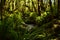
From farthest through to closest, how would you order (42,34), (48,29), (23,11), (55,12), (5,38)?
1. (23,11)
2. (55,12)
3. (48,29)
4. (42,34)
5. (5,38)

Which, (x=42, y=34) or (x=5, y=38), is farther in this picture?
(x=42, y=34)

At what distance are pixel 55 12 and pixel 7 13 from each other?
4.86ft

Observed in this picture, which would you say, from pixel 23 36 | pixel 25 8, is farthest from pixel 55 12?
pixel 23 36

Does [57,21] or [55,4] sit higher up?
[55,4]

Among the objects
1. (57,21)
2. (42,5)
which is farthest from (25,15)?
(57,21)

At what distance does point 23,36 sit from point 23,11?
2540mm

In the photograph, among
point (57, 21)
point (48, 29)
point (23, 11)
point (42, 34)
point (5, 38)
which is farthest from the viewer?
point (23, 11)

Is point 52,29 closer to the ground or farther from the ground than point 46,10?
closer to the ground

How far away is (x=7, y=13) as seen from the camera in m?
5.22

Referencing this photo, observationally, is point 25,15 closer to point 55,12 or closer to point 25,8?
point 25,8

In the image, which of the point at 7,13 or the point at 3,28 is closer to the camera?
the point at 3,28

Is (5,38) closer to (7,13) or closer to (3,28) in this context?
(3,28)

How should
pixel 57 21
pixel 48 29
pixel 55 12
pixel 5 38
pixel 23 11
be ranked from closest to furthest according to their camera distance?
pixel 5 38 < pixel 48 29 < pixel 57 21 < pixel 55 12 < pixel 23 11

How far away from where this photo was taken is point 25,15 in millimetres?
5305
